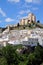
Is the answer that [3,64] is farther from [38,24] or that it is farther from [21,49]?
[38,24]

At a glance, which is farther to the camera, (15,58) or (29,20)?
(29,20)

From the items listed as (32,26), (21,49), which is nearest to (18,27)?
(32,26)

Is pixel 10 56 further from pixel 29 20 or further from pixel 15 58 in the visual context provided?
pixel 29 20

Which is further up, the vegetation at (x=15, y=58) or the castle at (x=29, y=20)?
the vegetation at (x=15, y=58)

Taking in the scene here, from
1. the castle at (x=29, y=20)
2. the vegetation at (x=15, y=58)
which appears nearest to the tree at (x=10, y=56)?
the vegetation at (x=15, y=58)

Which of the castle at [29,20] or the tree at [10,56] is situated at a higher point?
the tree at [10,56]

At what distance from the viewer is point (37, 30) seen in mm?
48438

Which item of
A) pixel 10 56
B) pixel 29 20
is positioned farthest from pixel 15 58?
pixel 29 20

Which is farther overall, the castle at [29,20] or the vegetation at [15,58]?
the castle at [29,20]

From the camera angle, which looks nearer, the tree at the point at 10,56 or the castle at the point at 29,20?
the tree at the point at 10,56

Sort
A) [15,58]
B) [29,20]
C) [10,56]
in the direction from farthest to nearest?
1. [29,20]
2. [15,58]
3. [10,56]

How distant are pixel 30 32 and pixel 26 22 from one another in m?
7.51

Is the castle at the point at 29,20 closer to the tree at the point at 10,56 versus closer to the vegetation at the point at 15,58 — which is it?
the vegetation at the point at 15,58

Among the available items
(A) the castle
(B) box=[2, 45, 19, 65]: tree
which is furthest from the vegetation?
(A) the castle
